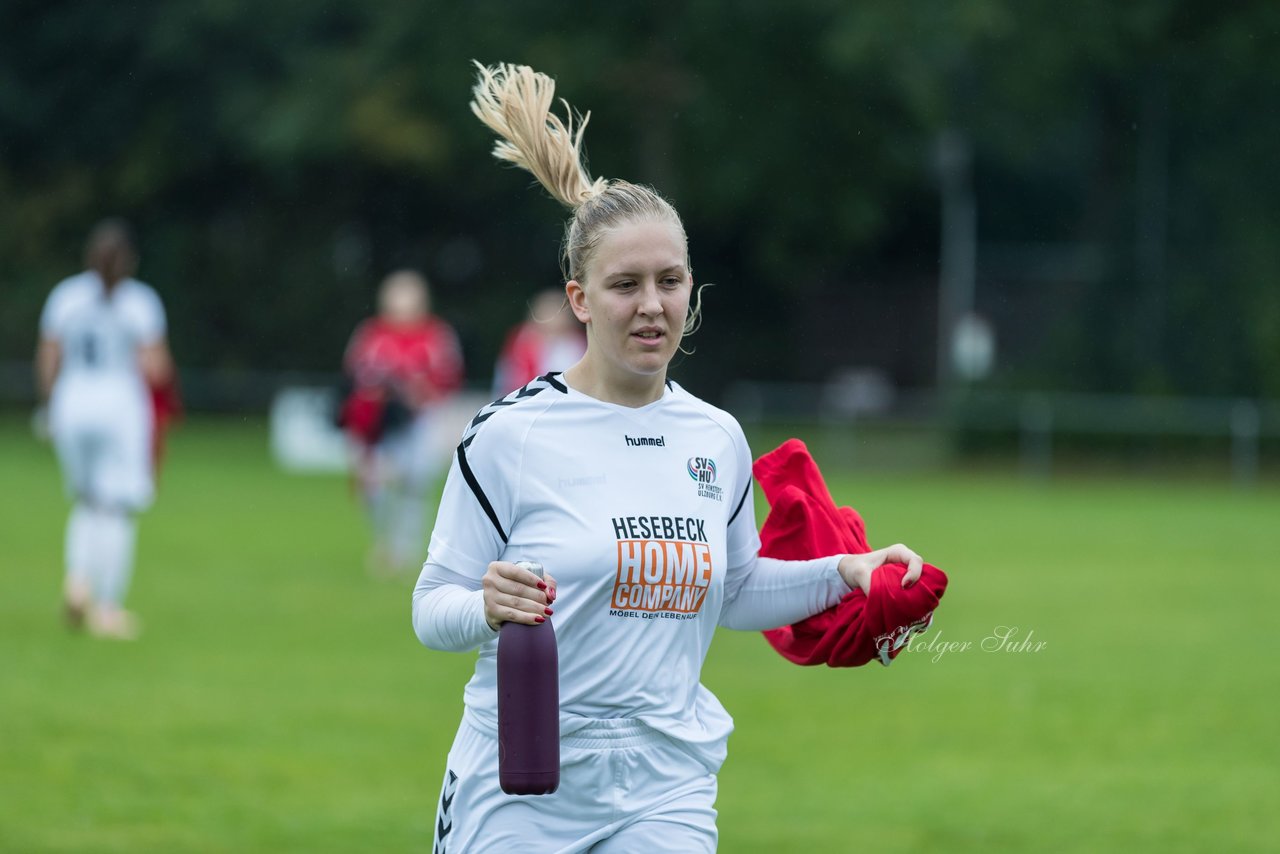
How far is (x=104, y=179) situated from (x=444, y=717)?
32.5 meters

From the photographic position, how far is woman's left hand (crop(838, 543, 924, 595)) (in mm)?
4207

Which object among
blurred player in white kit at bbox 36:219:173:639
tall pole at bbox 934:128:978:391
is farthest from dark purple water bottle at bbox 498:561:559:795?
tall pole at bbox 934:128:978:391

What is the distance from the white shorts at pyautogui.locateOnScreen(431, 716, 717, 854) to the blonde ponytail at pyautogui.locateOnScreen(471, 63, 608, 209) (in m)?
1.24

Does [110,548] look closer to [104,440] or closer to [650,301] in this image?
[104,440]

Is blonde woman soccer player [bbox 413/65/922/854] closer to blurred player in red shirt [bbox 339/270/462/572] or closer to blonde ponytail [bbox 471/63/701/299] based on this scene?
blonde ponytail [bbox 471/63/701/299]

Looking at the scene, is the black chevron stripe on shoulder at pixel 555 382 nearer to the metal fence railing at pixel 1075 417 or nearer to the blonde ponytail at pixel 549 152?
the blonde ponytail at pixel 549 152

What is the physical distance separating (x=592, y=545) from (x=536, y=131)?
3.34 ft

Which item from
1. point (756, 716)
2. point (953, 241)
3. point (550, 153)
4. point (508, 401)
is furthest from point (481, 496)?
point (953, 241)

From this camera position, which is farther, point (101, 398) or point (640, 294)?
point (101, 398)

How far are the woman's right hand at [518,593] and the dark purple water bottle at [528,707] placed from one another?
0.08 ft

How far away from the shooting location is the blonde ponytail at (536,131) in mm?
4387

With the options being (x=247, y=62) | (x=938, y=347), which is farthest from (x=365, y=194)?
(x=938, y=347)

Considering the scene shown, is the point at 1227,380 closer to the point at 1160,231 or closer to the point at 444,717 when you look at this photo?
the point at 1160,231

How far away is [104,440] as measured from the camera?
11867mm
